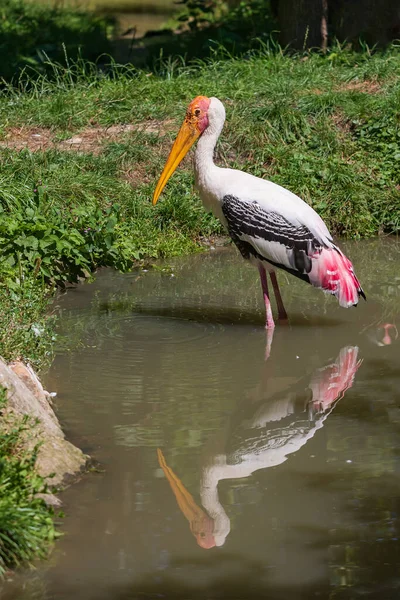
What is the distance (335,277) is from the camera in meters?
6.61

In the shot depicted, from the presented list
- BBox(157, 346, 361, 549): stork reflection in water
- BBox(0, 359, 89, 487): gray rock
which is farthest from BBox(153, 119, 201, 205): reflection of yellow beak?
BBox(0, 359, 89, 487): gray rock

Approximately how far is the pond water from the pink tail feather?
220 millimetres

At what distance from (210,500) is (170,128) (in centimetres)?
591

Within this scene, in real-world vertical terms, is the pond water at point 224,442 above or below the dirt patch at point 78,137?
above

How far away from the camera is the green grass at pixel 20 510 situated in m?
3.59

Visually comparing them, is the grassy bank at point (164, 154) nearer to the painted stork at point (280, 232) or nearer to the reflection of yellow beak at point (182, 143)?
the reflection of yellow beak at point (182, 143)

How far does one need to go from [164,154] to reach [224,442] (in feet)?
15.9

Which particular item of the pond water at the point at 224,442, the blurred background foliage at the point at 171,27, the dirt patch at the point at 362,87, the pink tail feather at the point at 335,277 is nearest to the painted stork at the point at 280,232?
the pink tail feather at the point at 335,277

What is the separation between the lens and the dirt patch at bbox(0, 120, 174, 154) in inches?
364

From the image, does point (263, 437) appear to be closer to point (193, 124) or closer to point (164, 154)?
point (193, 124)

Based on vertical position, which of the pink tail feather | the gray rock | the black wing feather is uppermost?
the gray rock

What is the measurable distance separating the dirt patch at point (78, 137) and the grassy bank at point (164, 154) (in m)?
0.02

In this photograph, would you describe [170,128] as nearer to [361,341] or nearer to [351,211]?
[351,211]

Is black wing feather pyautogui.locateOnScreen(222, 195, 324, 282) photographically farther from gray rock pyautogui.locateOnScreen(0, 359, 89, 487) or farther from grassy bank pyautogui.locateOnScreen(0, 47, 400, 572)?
gray rock pyautogui.locateOnScreen(0, 359, 89, 487)
